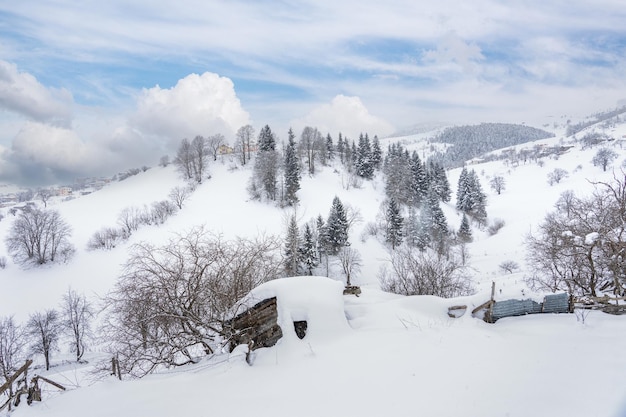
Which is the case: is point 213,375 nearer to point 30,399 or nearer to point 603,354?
point 30,399

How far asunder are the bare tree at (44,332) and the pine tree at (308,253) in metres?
29.5

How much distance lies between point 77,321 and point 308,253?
28669 mm

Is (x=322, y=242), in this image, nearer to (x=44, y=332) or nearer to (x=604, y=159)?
(x=44, y=332)

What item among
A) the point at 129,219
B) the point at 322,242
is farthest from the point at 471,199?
the point at 129,219

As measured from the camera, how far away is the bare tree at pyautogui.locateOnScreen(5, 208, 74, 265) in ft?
163

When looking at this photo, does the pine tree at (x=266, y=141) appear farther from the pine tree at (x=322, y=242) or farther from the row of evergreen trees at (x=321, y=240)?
the pine tree at (x=322, y=242)

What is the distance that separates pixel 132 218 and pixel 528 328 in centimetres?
6356

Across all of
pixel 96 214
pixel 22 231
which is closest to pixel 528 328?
pixel 22 231

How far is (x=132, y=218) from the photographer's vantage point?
58.5 m

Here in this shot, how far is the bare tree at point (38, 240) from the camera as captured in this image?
163ft

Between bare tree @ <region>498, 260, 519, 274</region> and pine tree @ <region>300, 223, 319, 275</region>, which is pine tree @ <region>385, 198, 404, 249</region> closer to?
pine tree @ <region>300, 223, 319, 275</region>

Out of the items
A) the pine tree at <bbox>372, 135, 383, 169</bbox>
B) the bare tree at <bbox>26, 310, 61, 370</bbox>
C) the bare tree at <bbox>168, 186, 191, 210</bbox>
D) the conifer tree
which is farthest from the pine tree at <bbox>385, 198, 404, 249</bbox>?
the bare tree at <bbox>26, 310, 61, 370</bbox>

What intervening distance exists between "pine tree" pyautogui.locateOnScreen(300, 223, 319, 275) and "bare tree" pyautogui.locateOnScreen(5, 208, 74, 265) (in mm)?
37986

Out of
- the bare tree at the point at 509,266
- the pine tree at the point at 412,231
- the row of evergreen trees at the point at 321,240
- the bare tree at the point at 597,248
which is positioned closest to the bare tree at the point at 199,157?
the row of evergreen trees at the point at 321,240
